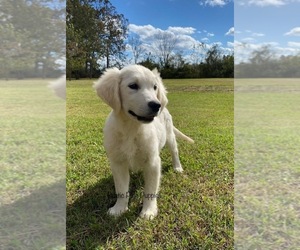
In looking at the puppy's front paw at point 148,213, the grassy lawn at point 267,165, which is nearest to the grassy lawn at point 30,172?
the puppy's front paw at point 148,213

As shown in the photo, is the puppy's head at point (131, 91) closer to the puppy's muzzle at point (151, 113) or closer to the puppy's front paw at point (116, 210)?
the puppy's muzzle at point (151, 113)

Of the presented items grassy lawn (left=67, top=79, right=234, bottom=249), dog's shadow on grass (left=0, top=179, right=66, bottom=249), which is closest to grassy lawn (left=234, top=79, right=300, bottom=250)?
grassy lawn (left=67, top=79, right=234, bottom=249)

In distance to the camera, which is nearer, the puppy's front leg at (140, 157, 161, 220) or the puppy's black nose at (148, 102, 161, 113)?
the puppy's black nose at (148, 102, 161, 113)

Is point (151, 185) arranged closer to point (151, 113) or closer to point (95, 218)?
point (95, 218)

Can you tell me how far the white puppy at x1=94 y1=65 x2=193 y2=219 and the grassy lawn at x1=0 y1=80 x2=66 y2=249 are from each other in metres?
0.32

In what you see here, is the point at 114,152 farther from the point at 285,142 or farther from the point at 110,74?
the point at 285,142

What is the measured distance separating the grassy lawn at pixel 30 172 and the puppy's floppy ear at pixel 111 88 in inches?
10.4

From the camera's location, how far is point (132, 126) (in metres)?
1.53

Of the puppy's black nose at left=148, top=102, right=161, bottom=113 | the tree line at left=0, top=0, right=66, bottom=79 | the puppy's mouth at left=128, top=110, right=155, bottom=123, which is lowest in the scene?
the puppy's mouth at left=128, top=110, right=155, bottom=123

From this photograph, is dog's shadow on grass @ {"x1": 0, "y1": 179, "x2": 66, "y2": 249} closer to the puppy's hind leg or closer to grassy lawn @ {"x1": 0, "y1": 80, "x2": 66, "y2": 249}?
grassy lawn @ {"x1": 0, "y1": 80, "x2": 66, "y2": 249}

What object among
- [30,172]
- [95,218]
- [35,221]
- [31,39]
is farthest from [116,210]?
[31,39]

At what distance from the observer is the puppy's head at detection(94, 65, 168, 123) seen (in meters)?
1.39

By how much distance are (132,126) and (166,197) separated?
52 centimetres

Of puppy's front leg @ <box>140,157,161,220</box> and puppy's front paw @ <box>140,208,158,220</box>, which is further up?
puppy's front leg @ <box>140,157,161,220</box>
